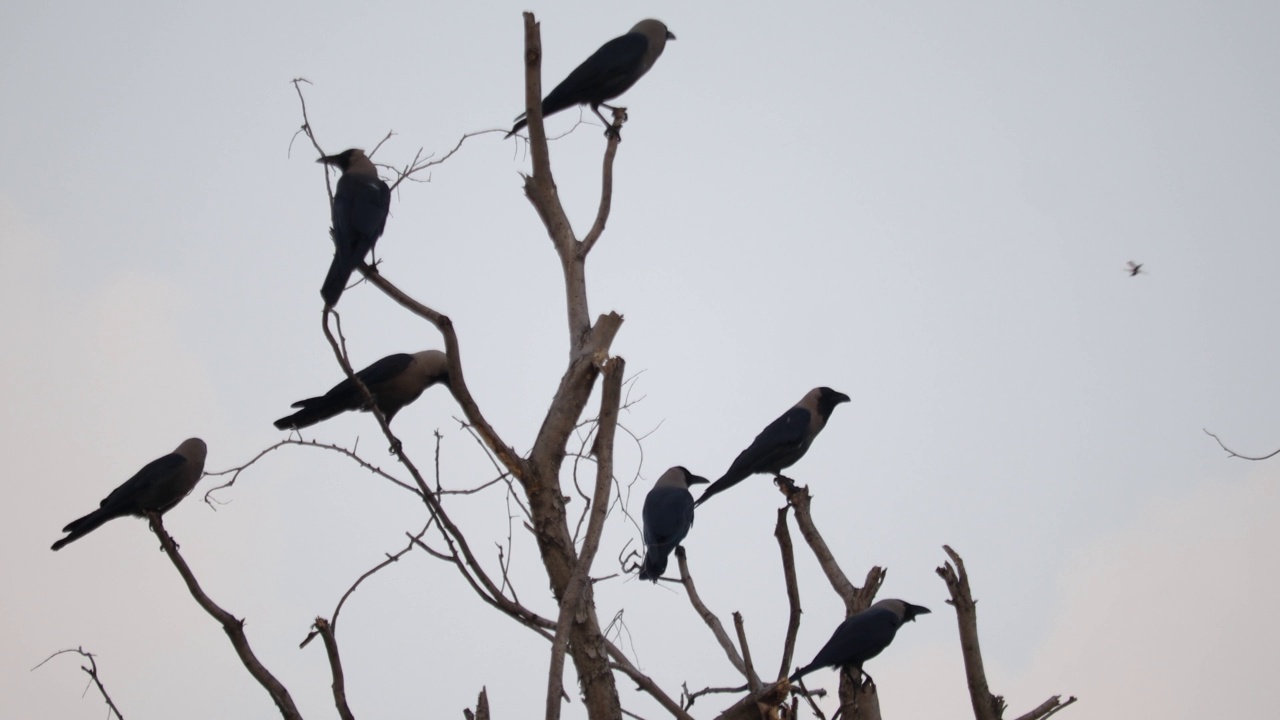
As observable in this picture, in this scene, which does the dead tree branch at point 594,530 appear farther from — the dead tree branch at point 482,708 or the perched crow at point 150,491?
the perched crow at point 150,491

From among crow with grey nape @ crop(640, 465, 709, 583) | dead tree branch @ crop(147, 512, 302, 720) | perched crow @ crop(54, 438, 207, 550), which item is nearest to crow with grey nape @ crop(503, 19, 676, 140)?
crow with grey nape @ crop(640, 465, 709, 583)

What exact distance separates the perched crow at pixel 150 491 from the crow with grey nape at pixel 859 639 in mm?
3591

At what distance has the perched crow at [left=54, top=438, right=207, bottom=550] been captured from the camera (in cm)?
567

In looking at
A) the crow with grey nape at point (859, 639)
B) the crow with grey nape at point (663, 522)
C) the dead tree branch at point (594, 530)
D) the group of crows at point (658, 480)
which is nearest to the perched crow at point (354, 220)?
the group of crows at point (658, 480)

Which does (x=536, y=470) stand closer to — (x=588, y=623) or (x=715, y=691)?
(x=588, y=623)

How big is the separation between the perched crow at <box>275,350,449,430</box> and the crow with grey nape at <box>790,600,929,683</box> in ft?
8.50

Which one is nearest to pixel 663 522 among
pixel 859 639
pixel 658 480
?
pixel 658 480

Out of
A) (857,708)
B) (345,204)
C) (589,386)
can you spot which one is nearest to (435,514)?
(589,386)

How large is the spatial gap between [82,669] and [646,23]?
565cm

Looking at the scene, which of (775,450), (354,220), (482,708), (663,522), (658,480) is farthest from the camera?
(658,480)

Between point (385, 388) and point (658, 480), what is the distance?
6.52 feet

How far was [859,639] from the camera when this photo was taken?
502 centimetres

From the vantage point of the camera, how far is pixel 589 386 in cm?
349

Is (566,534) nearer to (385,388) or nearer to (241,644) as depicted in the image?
(241,644)
